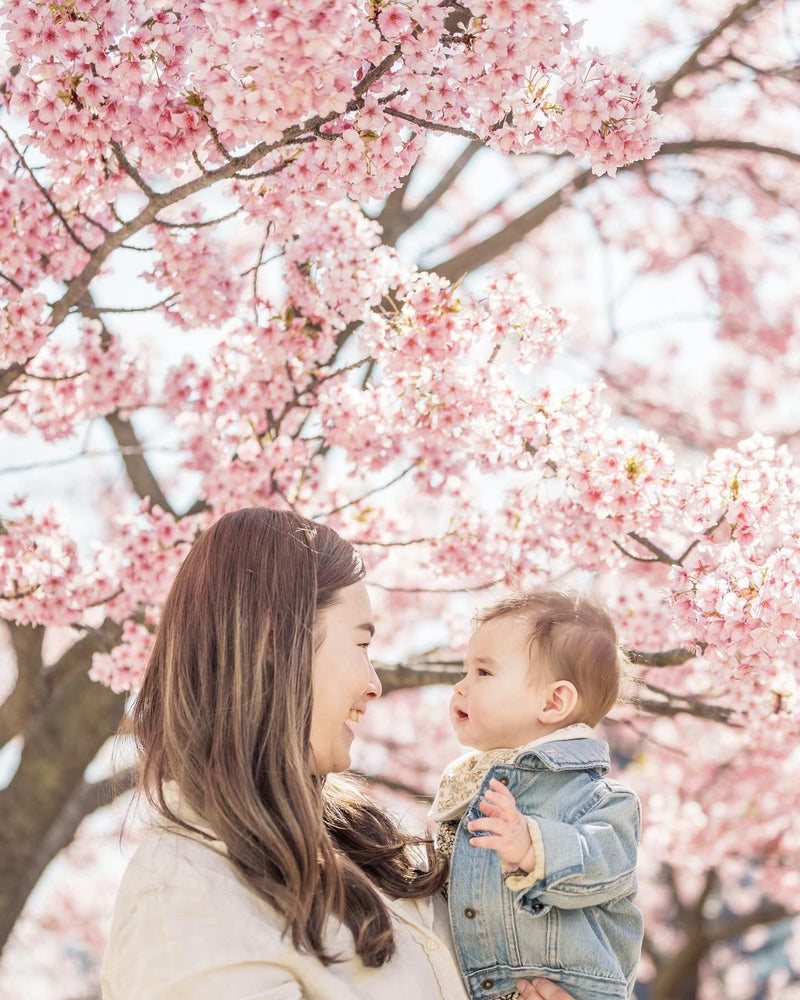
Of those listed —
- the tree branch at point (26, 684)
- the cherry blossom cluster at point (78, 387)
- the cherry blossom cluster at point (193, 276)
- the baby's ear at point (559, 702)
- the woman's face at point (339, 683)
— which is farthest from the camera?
the tree branch at point (26, 684)

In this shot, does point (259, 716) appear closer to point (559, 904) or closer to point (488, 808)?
point (488, 808)

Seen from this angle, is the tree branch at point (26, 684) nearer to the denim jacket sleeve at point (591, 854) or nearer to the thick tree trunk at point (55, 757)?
the thick tree trunk at point (55, 757)

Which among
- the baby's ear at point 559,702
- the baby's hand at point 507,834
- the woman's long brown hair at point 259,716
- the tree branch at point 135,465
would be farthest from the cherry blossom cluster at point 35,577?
the baby's hand at point 507,834

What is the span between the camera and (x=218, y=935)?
68.5 inches

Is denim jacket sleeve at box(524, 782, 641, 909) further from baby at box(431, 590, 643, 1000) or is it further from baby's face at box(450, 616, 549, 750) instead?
baby's face at box(450, 616, 549, 750)

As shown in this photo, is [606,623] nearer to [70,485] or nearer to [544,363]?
[544,363]

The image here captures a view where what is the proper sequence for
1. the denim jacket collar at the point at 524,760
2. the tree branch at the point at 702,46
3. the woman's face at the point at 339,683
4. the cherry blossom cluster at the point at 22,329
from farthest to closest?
the tree branch at the point at 702,46 < the cherry blossom cluster at the point at 22,329 < the denim jacket collar at the point at 524,760 < the woman's face at the point at 339,683

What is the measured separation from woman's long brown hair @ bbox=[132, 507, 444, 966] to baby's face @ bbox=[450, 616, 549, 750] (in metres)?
0.46

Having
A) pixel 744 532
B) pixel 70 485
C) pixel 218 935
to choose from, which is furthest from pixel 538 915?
pixel 70 485

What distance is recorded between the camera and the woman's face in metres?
2.06

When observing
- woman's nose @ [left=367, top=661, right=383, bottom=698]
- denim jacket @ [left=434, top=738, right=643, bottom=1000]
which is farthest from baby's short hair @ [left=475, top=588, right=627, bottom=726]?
woman's nose @ [left=367, top=661, right=383, bottom=698]

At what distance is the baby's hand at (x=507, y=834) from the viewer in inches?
83.0

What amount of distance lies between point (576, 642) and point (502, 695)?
0.22 metres

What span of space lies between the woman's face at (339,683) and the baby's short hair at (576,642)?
592 millimetres
